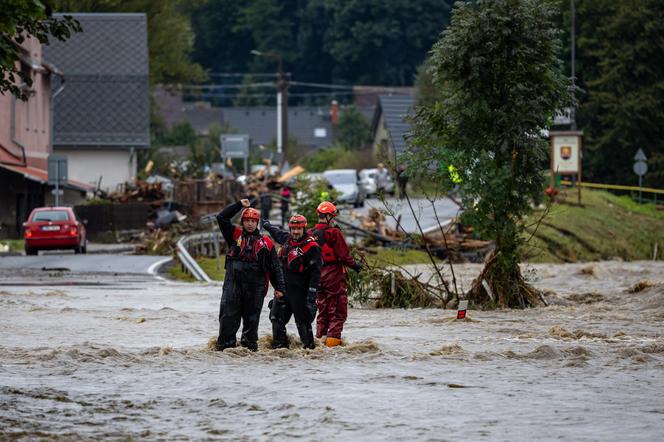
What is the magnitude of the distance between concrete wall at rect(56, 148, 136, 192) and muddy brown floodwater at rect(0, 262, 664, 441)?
44.4 m

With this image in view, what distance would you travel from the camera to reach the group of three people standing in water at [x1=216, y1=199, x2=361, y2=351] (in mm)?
16828

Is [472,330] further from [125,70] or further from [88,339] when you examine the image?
[125,70]

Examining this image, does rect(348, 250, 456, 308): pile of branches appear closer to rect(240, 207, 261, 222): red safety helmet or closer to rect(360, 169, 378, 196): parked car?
rect(240, 207, 261, 222): red safety helmet

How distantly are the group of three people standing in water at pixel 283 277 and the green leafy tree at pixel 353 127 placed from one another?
10418 centimetres

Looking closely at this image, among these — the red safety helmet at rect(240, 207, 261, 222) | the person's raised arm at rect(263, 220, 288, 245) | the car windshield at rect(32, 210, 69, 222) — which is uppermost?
the red safety helmet at rect(240, 207, 261, 222)

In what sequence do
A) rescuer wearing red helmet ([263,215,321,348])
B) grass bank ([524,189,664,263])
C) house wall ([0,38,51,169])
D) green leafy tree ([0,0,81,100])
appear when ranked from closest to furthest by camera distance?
green leafy tree ([0,0,81,100])
rescuer wearing red helmet ([263,215,321,348])
grass bank ([524,189,664,263])
house wall ([0,38,51,169])

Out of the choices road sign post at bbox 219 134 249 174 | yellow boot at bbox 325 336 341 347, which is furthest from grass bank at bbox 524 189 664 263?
yellow boot at bbox 325 336 341 347

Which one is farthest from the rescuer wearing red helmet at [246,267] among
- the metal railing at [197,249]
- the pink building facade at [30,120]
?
the pink building facade at [30,120]

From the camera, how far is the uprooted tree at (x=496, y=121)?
25.1 m

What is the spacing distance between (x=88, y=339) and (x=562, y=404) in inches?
317

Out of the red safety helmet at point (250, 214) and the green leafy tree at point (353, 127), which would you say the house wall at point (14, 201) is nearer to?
→ the red safety helmet at point (250, 214)

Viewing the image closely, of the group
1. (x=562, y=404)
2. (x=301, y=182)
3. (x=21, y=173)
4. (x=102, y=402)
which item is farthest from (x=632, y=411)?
(x=21, y=173)

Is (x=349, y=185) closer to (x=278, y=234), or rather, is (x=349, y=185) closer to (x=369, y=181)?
(x=369, y=181)

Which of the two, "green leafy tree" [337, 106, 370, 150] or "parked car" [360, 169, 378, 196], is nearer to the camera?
"parked car" [360, 169, 378, 196]
